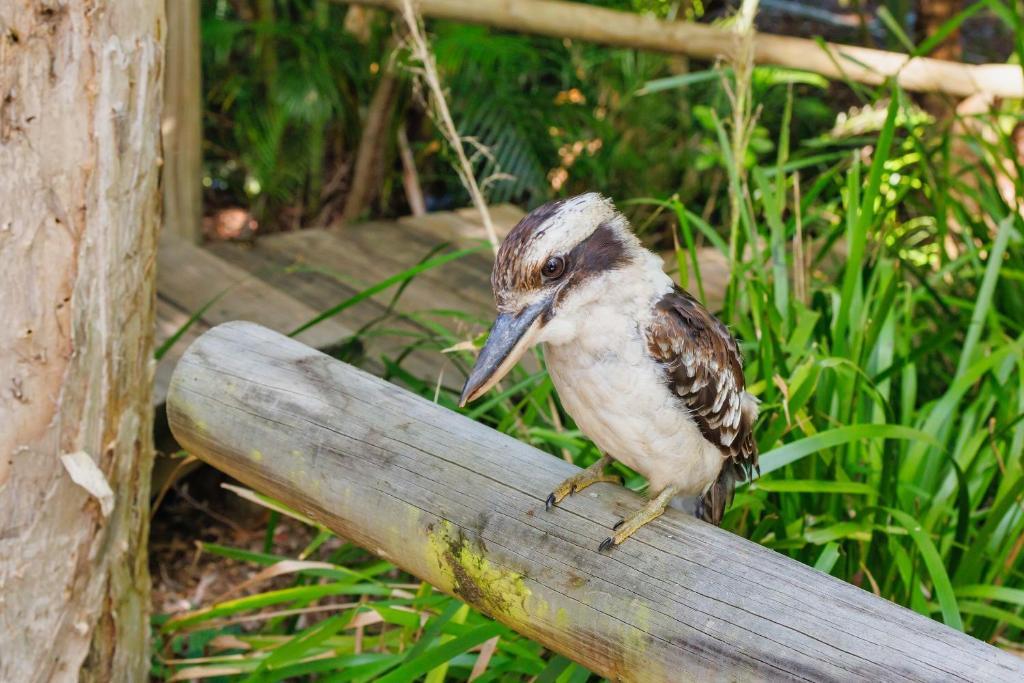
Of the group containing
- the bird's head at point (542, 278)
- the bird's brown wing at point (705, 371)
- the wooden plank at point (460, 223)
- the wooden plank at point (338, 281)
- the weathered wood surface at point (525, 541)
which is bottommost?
the wooden plank at point (338, 281)

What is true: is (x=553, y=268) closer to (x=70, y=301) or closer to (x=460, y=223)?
(x=70, y=301)

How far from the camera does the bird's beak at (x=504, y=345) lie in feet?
4.80

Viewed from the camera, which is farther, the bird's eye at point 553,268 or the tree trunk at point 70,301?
the tree trunk at point 70,301

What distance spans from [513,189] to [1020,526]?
333 cm

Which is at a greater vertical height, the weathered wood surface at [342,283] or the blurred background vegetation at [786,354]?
the blurred background vegetation at [786,354]

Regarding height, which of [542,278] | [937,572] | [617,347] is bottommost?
[937,572]

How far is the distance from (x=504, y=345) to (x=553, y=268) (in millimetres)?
129

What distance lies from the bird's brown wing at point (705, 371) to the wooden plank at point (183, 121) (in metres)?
2.25

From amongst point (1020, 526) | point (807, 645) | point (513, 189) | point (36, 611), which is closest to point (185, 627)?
point (36, 611)

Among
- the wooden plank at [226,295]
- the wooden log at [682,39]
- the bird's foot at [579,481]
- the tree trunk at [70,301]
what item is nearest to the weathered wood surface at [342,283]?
the wooden plank at [226,295]

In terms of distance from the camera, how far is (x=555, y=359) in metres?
1.61

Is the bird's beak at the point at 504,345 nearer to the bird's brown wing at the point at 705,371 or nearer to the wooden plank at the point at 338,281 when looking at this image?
the bird's brown wing at the point at 705,371

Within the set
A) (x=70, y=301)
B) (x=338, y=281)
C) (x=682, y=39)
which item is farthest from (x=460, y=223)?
(x=70, y=301)

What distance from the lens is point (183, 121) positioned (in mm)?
3574
